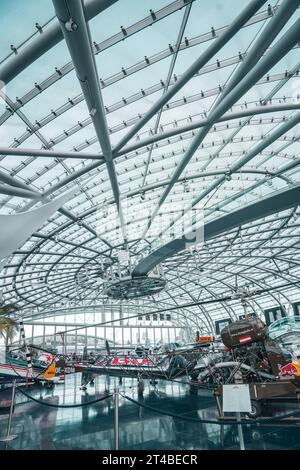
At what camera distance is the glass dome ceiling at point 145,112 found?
8.12 meters

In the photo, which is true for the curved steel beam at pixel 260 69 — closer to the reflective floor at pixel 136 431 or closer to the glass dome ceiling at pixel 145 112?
the glass dome ceiling at pixel 145 112

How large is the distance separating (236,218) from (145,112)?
8792 millimetres

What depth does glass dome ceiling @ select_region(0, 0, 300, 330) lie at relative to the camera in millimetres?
8117

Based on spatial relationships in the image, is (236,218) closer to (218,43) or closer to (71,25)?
(218,43)

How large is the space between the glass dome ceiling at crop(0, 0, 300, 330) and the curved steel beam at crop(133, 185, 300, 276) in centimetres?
24

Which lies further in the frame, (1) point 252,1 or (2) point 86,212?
(2) point 86,212

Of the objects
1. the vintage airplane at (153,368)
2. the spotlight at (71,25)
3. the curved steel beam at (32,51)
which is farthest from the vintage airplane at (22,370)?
the spotlight at (71,25)

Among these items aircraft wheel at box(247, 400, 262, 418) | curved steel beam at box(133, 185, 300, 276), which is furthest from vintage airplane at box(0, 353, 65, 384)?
curved steel beam at box(133, 185, 300, 276)

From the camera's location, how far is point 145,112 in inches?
522

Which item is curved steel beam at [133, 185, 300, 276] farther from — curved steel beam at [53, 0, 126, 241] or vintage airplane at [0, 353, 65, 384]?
vintage airplane at [0, 353, 65, 384]
